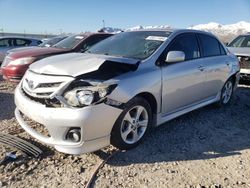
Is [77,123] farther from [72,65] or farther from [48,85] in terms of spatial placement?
[72,65]

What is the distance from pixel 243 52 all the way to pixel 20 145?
701 centimetres

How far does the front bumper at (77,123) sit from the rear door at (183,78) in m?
1.10

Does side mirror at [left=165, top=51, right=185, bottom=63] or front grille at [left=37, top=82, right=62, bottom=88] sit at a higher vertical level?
side mirror at [left=165, top=51, right=185, bottom=63]

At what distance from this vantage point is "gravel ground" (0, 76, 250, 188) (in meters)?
3.47

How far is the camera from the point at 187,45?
17.5 ft

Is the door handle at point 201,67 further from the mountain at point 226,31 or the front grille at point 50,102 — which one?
the mountain at point 226,31

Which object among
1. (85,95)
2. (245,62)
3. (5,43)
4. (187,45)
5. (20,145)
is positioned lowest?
(20,145)

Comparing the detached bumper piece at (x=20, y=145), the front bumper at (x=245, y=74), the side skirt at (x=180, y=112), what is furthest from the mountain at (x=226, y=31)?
the detached bumper piece at (x=20, y=145)

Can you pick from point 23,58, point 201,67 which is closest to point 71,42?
point 23,58

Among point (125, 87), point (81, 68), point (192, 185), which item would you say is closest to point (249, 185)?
point (192, 185)

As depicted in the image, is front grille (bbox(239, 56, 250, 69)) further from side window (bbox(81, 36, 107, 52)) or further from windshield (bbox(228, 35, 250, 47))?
side window (bbox(81, 36, 107, 52))

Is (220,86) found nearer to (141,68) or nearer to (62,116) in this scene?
(141,68)

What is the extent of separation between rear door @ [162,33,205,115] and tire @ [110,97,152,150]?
1.33 feet

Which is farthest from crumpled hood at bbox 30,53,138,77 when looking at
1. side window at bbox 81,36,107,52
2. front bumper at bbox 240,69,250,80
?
front bumper at bbox 240,69,250,80
